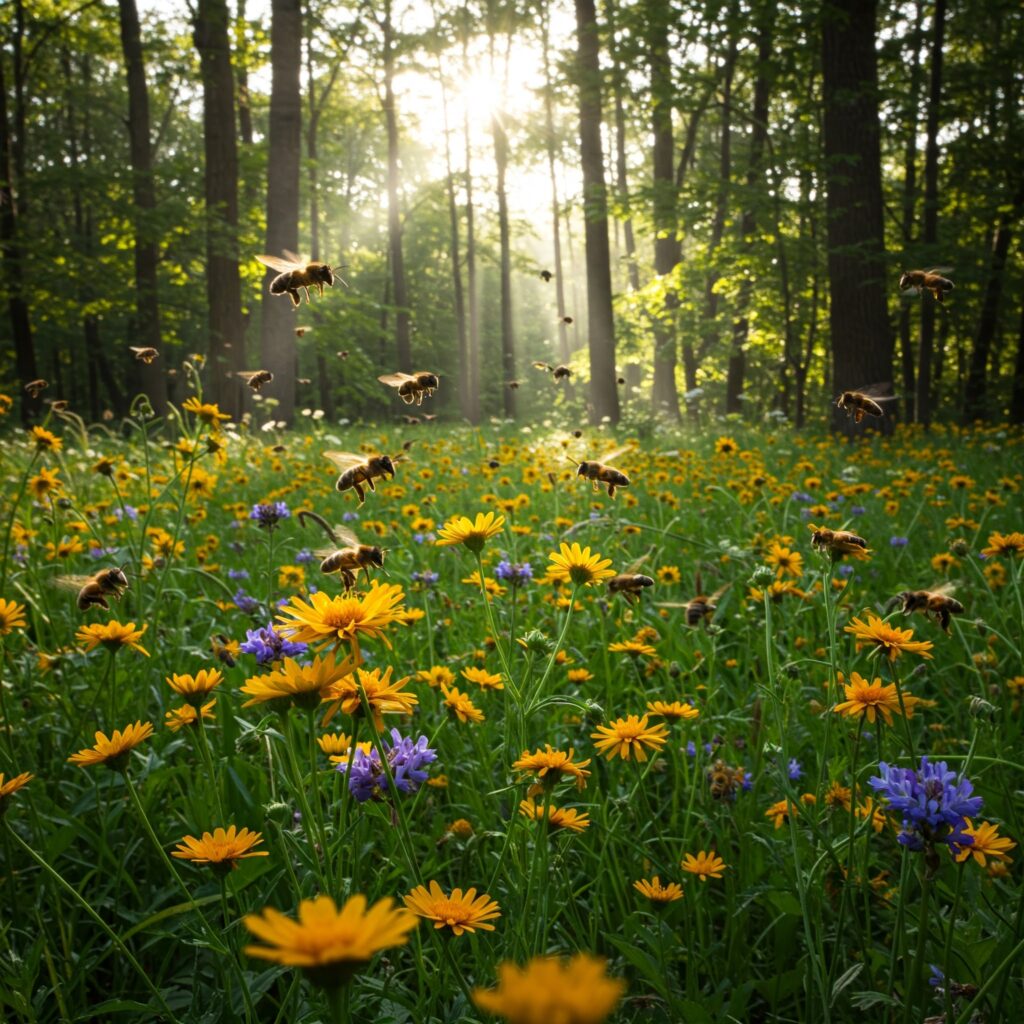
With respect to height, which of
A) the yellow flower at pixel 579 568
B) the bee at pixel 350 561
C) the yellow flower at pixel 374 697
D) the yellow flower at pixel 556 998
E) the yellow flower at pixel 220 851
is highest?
the bee at pixel 350 561

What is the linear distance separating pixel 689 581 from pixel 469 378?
1598 centimetres

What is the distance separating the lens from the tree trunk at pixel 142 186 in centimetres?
991

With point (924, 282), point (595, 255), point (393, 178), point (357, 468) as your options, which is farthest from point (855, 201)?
point (393, 178)

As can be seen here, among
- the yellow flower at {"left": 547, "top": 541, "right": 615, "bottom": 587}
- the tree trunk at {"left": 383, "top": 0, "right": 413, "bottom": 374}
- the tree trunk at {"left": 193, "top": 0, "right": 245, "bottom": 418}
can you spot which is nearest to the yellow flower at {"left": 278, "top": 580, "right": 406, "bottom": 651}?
the yellow flower at {"left": 547, "top": 541, "right": 615, "bottom": 587}

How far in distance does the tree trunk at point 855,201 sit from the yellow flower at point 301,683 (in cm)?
674

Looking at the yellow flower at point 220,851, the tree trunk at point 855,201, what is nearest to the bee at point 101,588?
the yellow flower at point 220,851

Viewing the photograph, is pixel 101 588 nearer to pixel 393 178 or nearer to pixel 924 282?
pixel 924 282

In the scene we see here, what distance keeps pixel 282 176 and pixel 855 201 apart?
6.17 metres

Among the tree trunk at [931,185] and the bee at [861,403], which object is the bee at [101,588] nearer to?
the bee at [861,403]

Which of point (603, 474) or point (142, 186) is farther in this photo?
point (142, 186)

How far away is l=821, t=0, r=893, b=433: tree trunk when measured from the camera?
6555 mm

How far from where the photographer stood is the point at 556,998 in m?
0.25

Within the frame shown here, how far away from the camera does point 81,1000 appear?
3.12ft

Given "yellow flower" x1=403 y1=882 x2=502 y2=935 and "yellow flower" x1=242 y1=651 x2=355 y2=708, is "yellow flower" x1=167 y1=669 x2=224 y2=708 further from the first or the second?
"yellow flower" x1=403 y1=882 x2=502 y2=935
